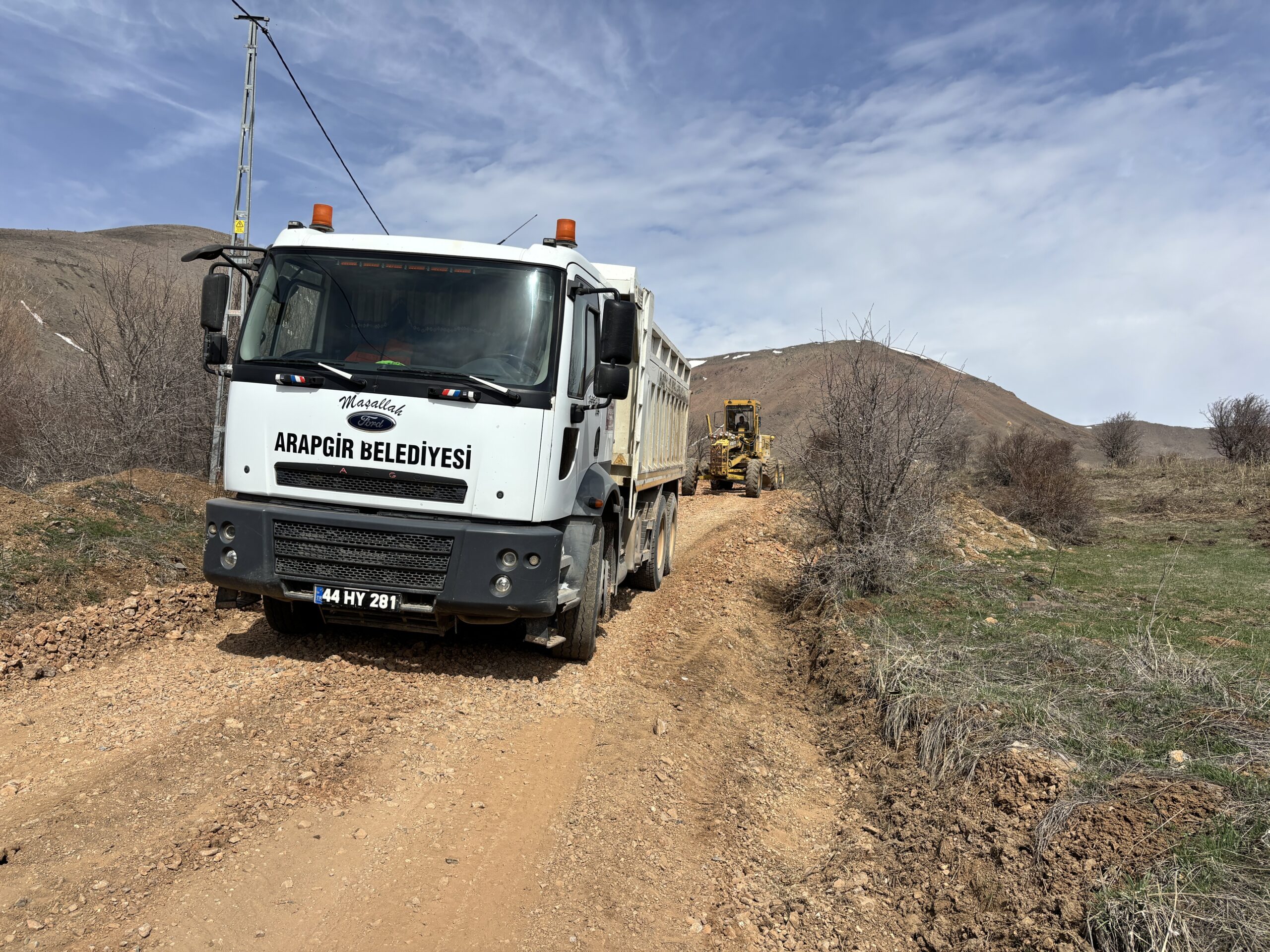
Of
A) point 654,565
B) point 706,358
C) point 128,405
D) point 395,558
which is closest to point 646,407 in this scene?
point 654,565

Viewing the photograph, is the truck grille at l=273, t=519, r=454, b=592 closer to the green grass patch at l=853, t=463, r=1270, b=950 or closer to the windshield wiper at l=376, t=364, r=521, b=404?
the windshield wiper at l=376, t=364, r=521, b=404

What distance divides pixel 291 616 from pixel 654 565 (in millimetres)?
5106

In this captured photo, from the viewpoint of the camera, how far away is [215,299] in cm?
570

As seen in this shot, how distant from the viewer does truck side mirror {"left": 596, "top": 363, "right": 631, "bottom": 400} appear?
20.1 feet

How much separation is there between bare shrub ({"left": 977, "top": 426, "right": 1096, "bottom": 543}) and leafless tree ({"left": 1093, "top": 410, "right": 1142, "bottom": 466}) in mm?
18958

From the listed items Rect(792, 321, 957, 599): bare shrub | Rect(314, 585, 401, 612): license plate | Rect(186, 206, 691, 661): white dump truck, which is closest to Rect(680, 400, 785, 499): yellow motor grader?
Rect(792, 321, 957, 599): bare shrub

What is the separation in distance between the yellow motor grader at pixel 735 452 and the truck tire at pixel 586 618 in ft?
63.2

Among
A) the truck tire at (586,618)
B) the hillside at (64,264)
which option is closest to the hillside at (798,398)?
the hillside at (64,264)

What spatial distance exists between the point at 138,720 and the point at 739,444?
76.6 feet

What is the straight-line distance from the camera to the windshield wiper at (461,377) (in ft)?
17.7

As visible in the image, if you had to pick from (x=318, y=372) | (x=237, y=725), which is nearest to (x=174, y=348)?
(x=318, y=372)

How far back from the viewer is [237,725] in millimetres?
4676

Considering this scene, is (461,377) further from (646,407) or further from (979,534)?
(979,534)

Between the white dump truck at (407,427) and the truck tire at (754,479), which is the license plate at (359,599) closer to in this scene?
the white dump truck at (407,427)
